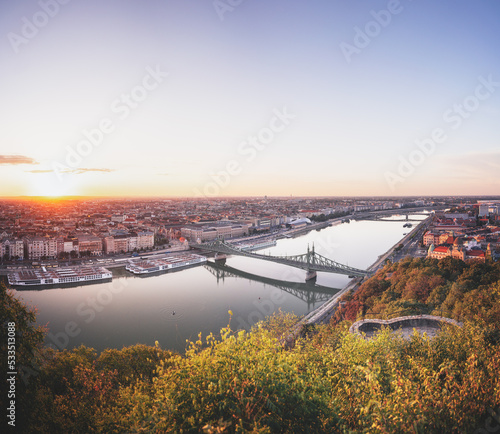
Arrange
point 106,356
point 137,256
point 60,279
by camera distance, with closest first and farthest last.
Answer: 1. point 106,356
2. point 60,279
3. point 137,256

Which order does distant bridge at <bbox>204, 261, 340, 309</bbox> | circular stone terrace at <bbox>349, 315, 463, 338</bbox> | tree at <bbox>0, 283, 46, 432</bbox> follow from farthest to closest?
distant bridge at <bbox>204, 261, 340, 309</bbox>, circular stone terrace at <bbox>349, 315, 463, 338</bbox>, tree at <bbox>0, 283, 46, 432</bbox>

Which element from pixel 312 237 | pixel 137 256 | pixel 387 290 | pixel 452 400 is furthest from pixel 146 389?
pixel 312 237

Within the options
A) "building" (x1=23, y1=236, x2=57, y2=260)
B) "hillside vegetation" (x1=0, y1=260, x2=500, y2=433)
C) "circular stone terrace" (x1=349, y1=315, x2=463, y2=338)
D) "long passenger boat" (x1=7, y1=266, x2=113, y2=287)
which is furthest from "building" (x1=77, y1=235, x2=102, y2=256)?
"circular stone terrace" (x1=349, y1=315, x2=463, y2=338)

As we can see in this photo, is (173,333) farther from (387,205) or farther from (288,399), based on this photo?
(387,205)

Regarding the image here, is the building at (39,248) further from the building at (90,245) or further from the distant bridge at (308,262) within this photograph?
the distant bridge at (308,262)

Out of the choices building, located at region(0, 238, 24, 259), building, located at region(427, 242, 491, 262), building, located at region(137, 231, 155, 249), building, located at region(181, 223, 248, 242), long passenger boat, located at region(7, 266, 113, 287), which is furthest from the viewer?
building, located at region(181, 223, 248, 242)

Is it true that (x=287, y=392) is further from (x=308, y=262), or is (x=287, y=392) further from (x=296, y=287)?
(x=308, y=262)

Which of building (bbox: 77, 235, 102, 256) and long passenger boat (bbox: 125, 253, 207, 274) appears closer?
long passenger boat (bbox: 125, 253, 207, 274)

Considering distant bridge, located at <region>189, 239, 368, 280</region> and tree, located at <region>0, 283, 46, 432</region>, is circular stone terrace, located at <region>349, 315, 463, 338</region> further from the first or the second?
distant bridge, located at <region>189, 239, 368, 280</region>
